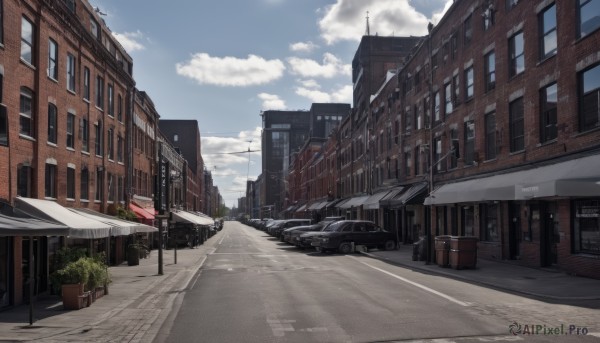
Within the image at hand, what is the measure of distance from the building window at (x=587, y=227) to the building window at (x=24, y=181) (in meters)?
16.8

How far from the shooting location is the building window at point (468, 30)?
27.5 metres

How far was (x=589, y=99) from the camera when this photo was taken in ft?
57.3

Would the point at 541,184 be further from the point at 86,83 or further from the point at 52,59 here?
the point at 86,83

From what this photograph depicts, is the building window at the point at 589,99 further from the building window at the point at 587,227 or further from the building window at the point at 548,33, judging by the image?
the building window at the point at 587,227

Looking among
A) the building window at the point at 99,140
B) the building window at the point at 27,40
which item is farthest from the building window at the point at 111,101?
the building window at the point at 27,40

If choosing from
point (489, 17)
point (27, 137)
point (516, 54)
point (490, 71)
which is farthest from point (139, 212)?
point (516, 54)

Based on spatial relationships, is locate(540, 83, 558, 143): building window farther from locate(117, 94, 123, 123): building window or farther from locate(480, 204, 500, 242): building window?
locate(117, 94, 123, 123): building window

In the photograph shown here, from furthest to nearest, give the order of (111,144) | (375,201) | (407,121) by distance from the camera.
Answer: (375,201), (407,121), (111,144)

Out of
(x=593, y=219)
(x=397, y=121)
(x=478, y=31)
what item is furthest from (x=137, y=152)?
(x=593, y=219)

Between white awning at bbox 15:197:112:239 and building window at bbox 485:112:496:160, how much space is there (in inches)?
659

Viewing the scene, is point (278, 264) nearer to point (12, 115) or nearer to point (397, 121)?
point (12, 115)

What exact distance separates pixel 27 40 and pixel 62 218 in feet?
19.2

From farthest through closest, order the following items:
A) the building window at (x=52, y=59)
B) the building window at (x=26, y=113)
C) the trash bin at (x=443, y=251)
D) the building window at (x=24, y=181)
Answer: the trash bin at (x=443, y=251) → the building window at (x=52, y=59) → the building window at (x=26, y=113) → the building window at (x=24, y=181)

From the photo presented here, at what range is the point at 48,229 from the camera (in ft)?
36.9
